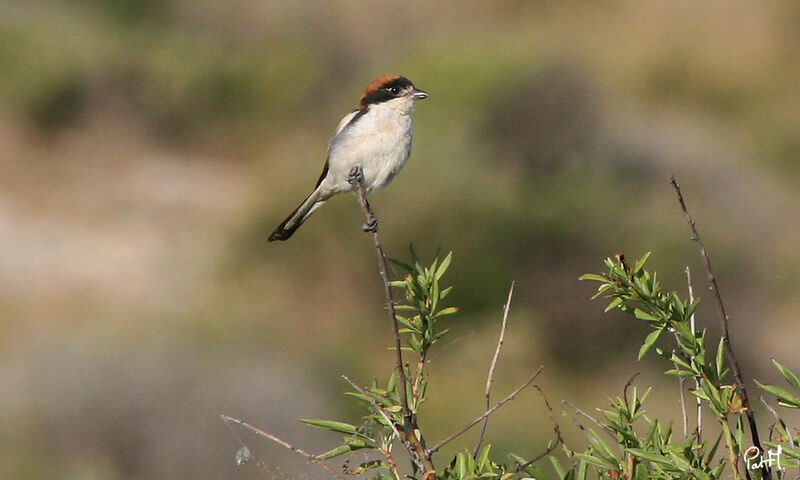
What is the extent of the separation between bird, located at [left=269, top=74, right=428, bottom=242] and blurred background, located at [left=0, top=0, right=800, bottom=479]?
2649mm

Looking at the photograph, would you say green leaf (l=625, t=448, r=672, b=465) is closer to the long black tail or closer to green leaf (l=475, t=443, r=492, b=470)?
green leaf (l=475, t=443, r=492, b=470)

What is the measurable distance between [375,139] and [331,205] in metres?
7.22

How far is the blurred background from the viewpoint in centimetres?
843

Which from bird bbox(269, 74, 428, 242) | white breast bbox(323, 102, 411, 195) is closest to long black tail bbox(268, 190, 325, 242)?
bird bbox(269, 74, 428, 242)

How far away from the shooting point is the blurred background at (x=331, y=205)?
8.43m

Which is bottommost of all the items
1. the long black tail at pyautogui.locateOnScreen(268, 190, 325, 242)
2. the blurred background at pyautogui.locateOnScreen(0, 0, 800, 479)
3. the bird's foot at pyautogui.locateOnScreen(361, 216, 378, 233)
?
the blurred background at pyautogui.locateOnScreen(0, 0, 800, 479)

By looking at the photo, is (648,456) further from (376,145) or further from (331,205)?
(331,205)

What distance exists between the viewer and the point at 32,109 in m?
13.4

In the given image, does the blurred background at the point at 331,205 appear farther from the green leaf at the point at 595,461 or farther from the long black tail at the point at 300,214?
the green leaf at the point at 595,461

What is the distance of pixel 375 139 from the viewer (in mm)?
4113

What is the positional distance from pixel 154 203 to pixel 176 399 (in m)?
5.02

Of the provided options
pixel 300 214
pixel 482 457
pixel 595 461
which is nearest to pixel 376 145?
pixel 300 214

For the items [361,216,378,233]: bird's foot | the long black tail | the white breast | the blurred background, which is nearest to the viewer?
[361,216,378,233]: bird's foot

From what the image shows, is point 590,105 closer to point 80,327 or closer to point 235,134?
point 235,134
